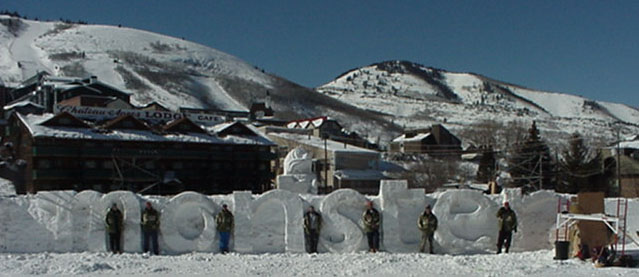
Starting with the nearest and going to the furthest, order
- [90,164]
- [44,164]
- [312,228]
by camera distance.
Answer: [312,228]
[44,164]
[90,164]

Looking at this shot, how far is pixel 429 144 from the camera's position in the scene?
89312 millimetres

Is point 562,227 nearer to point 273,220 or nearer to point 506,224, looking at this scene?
point 506,224

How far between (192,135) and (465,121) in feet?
464

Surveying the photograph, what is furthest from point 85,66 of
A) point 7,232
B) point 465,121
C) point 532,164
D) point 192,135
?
point 7,232

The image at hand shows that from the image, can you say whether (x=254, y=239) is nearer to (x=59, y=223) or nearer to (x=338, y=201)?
(x=338, y=201)

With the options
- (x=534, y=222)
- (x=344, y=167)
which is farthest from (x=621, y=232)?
(x=344, y=167)

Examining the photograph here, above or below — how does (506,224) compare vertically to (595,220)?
below

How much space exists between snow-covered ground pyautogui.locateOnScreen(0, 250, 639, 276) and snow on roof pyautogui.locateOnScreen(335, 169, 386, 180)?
38.6 meters

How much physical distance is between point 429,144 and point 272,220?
7214cm

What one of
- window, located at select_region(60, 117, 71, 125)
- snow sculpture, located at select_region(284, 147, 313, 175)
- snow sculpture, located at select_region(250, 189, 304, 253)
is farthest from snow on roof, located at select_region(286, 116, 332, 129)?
snow sculpture, located at select_region(250, 189, 304, 253)

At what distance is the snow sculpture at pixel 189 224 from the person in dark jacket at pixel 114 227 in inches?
44.5

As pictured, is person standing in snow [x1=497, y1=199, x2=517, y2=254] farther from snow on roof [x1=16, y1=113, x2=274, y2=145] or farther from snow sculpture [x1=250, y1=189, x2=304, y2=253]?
snow on roof [x1=16, y1=113, x2=274, y2=145]

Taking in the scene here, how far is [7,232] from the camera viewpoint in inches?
700

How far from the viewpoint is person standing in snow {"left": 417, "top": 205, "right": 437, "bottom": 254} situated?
18.8 metres
